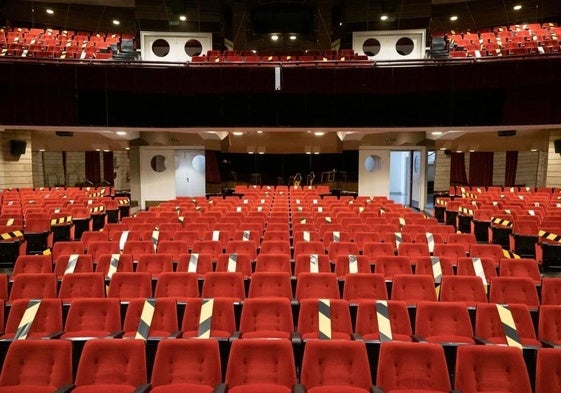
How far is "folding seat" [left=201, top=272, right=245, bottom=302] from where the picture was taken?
507 cm

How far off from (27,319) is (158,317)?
→ 1242 millimetres

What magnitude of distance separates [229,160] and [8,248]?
11.2 meters

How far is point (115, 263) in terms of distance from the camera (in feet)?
19.8

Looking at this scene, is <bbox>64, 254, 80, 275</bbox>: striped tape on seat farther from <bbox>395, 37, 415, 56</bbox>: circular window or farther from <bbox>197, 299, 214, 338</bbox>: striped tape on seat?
<bbox>395, 37, 415, 56</bbox>: circular window

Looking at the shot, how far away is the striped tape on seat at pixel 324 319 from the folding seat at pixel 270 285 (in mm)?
805

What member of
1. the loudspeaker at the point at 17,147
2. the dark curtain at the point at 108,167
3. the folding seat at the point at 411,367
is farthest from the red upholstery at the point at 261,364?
the dark curtain at the point at 108,167

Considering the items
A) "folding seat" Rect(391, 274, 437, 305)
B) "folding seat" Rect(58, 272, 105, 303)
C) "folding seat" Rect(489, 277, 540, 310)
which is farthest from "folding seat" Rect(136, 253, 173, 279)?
"folding seat" Rect(489, 277, 540, 310)

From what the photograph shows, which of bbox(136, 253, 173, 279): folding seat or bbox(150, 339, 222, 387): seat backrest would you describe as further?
bbox(136, 253, 173, 279): folding seat

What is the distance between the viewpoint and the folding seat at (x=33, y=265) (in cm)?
572

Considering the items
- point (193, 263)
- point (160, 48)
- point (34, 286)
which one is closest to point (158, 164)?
point (160, 48)

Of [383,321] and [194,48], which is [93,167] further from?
[383,321]

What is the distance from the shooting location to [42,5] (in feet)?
71.1

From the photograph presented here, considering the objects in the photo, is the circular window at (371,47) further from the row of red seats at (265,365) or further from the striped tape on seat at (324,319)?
the row of red seats at (265,365)

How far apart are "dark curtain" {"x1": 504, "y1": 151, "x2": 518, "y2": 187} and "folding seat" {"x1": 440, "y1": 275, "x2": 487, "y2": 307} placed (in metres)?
17.9
